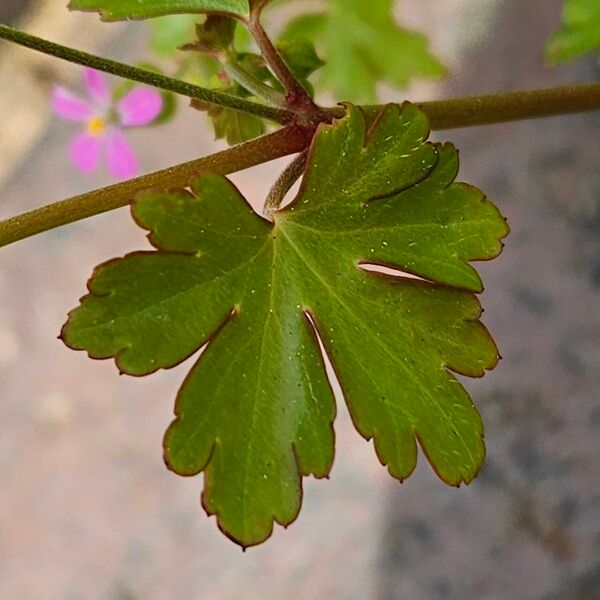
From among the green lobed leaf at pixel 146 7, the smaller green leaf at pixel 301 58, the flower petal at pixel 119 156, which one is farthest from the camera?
the flower petal at pixel 119 156

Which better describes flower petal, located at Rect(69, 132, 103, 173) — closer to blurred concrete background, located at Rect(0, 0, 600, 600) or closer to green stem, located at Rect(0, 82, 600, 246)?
green stem, located at Rect(0, 82, 600, 246)

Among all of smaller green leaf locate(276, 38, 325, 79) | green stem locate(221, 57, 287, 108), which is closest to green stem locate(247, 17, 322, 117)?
green stem locate(221, 57, 287, 108)

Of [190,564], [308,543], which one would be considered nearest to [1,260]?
[190,564]

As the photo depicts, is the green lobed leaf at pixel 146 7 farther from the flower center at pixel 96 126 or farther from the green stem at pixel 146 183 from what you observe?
the flower center at pixel 96 126

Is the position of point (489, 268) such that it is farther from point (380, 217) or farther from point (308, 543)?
point (380, 217)

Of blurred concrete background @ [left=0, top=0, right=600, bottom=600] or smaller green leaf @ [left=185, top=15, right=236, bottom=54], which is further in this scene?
blurred concrete background @ [left=0, top=0, right=600, bottom=600]

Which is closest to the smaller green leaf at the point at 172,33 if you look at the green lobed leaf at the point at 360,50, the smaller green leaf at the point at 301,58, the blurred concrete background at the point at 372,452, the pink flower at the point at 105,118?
the pink flower at the point at 105,118

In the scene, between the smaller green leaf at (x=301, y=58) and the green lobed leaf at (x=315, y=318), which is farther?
the smaller green leaf at (x=301, y=58)
